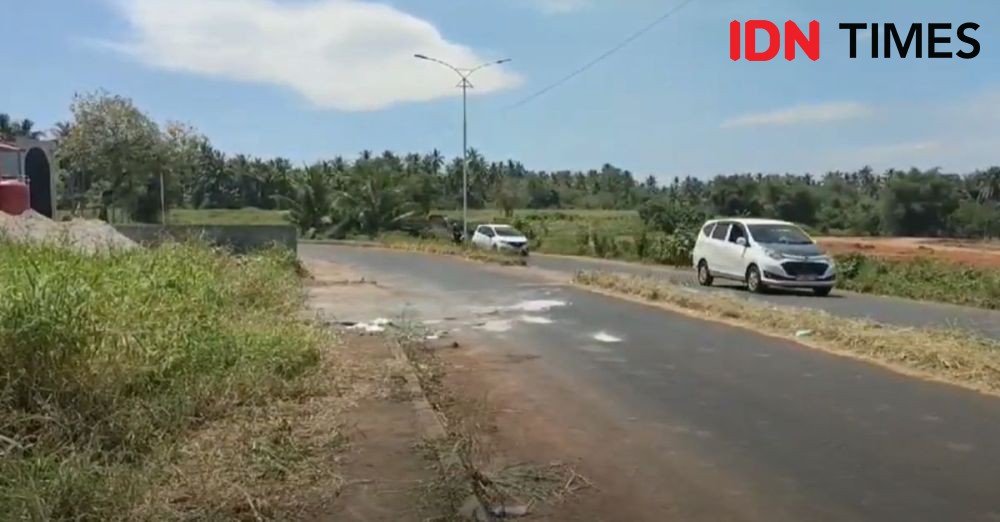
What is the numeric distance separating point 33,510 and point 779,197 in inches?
2741

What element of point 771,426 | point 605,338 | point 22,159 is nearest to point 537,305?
point 605,338

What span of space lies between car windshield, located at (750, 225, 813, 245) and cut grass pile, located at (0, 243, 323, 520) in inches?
554

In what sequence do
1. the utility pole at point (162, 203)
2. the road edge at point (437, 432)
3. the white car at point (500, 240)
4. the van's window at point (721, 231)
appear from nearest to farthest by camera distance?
the road edge at point (437, 432)
the van's window at point (721, 231)
the white car at point (500, 240)
the utility pole at point (162, 203)

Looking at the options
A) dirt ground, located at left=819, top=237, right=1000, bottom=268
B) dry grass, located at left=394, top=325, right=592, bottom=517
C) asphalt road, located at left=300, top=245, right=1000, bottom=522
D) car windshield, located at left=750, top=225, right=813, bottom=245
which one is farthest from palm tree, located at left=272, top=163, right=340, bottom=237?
dry grass, located at left=394, top=325, right=592, bottom=517

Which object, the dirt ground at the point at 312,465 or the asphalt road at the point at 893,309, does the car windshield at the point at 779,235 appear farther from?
the dirt ground at the point at 312,465

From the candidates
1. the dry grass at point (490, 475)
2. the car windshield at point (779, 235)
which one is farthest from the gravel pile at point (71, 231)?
the car windshield at point (779, 235)

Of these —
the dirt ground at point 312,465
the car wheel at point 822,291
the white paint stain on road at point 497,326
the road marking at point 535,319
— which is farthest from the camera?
the car wheel at point 822,291

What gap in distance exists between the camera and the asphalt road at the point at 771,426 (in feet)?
18.6

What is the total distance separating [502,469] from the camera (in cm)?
636

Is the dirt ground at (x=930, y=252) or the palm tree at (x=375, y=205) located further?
the palm tree at (x=375, y=205)

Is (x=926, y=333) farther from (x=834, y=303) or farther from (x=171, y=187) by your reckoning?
(x=171, y=187)

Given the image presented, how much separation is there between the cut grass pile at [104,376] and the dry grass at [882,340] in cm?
→ 647

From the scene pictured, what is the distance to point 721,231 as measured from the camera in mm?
23219

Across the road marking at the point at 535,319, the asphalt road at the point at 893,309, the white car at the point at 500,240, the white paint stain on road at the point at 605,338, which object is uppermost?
the white car at the point at 500,240
